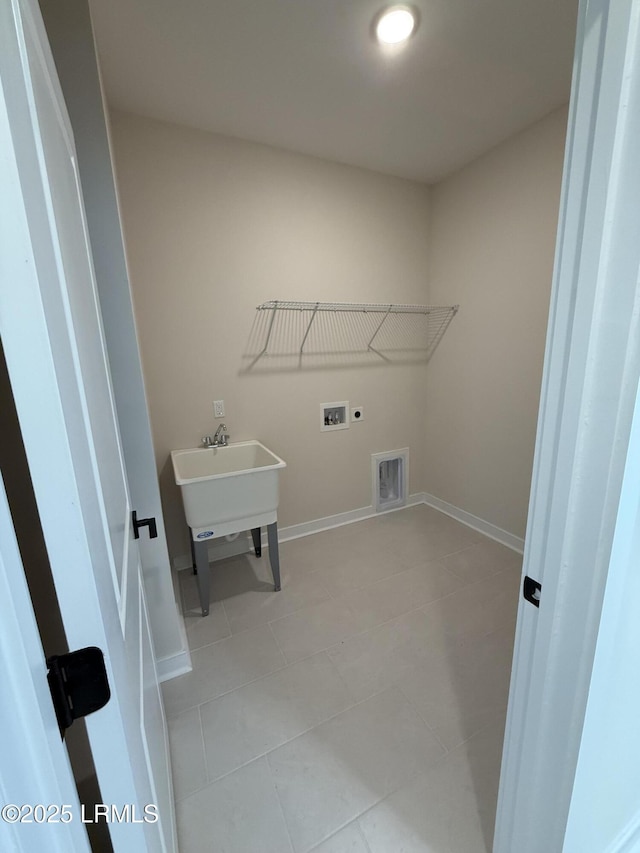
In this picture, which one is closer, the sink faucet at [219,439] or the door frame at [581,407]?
the door frame at [581,407]

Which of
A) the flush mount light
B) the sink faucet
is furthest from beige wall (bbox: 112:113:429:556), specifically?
the flush mount light

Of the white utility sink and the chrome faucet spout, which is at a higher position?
the chrome faucet spout

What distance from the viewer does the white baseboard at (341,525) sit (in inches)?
95.0

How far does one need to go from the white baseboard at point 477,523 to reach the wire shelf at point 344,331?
50.0 inches

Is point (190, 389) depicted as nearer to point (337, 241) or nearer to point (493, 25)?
point (337, 241)

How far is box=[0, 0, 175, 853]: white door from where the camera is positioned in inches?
13.0

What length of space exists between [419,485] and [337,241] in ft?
7.02

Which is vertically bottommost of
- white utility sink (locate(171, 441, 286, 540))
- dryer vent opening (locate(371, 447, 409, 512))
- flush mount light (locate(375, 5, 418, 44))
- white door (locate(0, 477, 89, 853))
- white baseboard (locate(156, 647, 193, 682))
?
white baseboard (locate(156, 647, 193, 682))

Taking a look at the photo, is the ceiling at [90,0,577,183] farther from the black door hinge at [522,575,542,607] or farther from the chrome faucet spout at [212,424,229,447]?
the black door hinge at [522,575,542,607]

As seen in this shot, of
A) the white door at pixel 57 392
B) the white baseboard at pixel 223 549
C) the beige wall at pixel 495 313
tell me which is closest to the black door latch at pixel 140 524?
the white door at pixel 57 392

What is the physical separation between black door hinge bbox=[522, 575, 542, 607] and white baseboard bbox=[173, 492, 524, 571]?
6.37 ft

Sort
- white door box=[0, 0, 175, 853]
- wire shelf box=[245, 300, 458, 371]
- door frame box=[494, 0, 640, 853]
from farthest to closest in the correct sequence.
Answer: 1. wire shelf box=[245, 300, 458, 371]
2. door frame box=[494, 0, 640, 853]
3. white door box=[0, 0, 175, 853]

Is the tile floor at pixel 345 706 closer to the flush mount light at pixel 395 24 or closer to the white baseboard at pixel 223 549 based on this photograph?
the white baseboard at pixel 223 549

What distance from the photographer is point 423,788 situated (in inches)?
45.0
